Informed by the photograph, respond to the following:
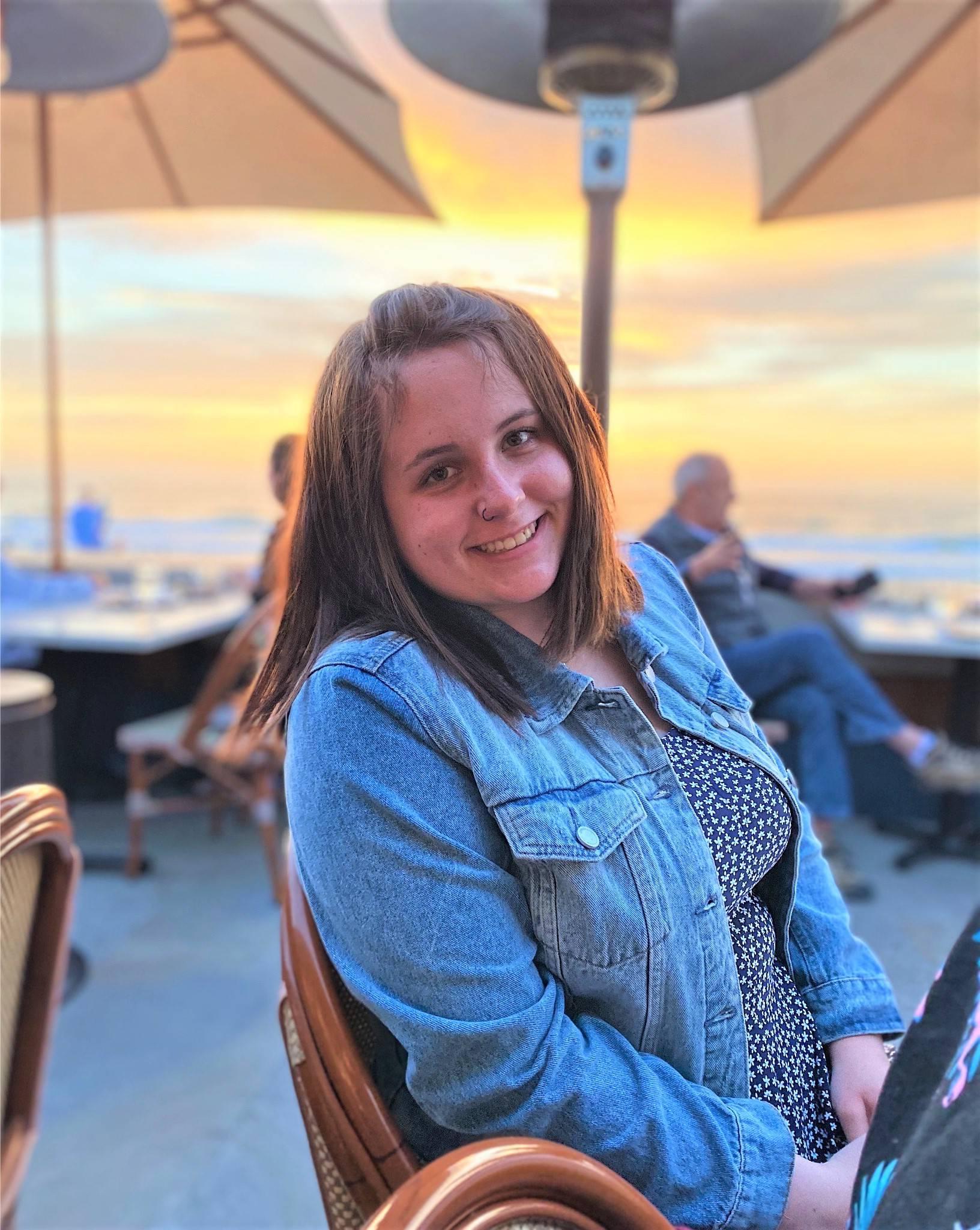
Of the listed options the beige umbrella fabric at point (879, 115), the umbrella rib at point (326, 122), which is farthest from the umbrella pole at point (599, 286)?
the beige umbrella fabric at point (879, 115)

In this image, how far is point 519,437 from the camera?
78cm

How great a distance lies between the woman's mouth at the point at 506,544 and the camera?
2.53 ft

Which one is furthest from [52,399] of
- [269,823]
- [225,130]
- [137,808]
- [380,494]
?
[380,494]

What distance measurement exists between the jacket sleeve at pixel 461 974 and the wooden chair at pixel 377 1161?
0.18 ft

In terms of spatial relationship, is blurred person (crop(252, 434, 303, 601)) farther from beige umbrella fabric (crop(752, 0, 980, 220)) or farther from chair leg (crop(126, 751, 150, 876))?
beige umbrella fabric (crop(752, 0, 980, 220))

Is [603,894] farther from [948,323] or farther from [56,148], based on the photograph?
[948,323]

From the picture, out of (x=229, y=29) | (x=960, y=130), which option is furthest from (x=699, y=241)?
(x=229, y=29)

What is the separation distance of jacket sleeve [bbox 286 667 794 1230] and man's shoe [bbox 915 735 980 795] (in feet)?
8.46

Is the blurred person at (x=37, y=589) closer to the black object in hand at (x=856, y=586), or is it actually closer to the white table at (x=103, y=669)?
the white table at (x=103, y=669)

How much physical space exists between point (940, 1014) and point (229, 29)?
3.42 m

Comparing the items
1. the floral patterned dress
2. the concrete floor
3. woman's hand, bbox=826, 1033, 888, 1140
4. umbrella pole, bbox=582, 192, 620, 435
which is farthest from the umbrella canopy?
woman's hand, bbox=826, 1033, 888, 1140

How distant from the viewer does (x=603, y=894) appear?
717mm

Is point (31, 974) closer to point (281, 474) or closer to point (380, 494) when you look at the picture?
point (281, 474)

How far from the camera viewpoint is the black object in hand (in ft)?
7.87
